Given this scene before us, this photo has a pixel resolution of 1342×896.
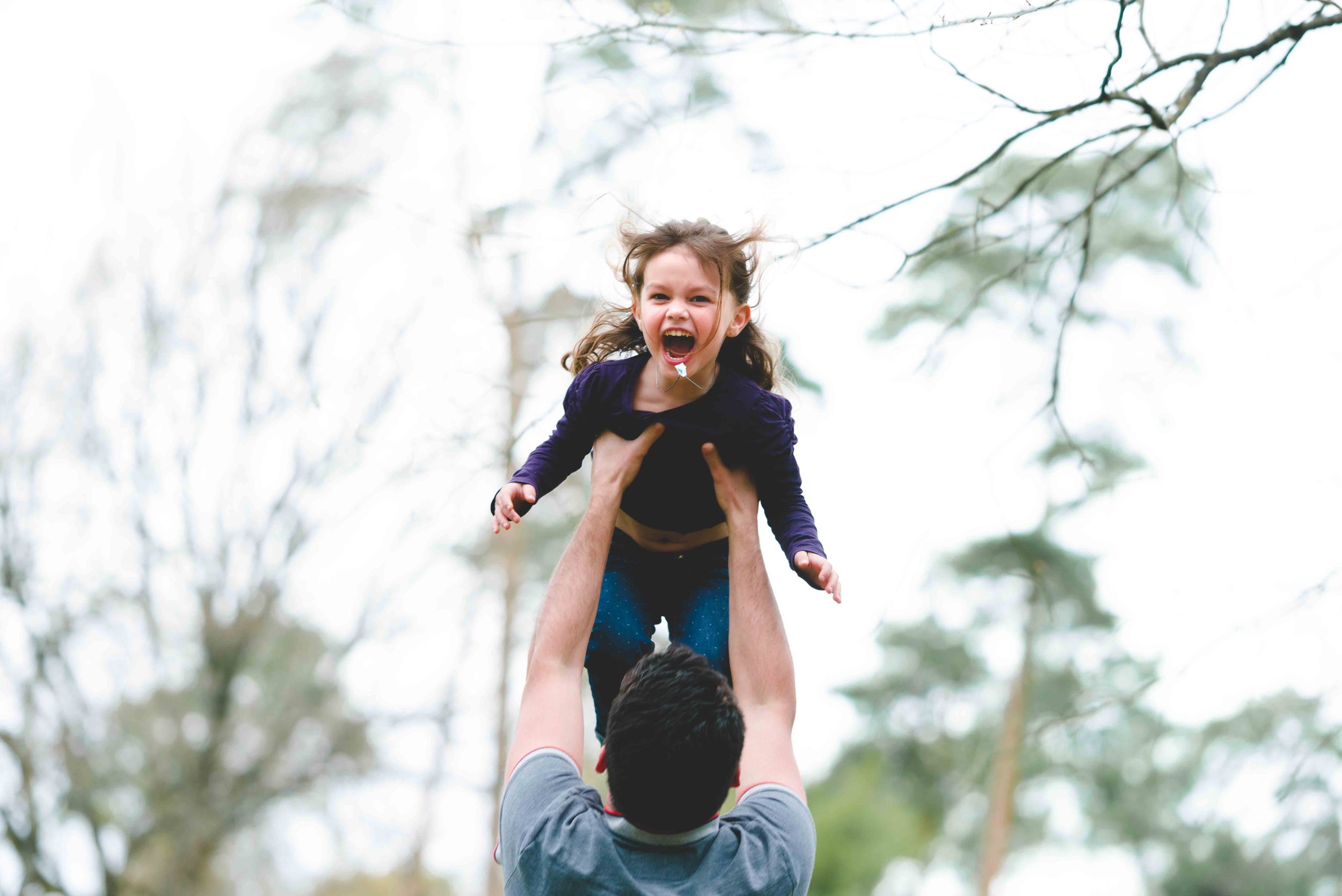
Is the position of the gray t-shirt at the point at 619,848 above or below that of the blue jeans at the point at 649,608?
below

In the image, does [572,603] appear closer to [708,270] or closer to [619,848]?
[619,848]

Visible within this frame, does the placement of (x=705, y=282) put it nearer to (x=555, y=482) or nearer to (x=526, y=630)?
(x=555, y=482)

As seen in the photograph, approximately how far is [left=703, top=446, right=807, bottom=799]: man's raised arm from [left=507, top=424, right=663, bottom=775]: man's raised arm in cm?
26

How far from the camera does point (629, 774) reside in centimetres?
195

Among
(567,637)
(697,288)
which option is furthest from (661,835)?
(697,288)

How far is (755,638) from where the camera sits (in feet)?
7.67

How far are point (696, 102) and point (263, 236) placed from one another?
27.5ft

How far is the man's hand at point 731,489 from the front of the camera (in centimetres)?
249

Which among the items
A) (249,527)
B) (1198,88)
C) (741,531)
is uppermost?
(249,527)

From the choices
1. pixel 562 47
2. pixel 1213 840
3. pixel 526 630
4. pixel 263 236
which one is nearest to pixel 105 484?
pixel 263 236

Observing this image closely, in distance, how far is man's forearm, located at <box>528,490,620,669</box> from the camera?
7.39ft

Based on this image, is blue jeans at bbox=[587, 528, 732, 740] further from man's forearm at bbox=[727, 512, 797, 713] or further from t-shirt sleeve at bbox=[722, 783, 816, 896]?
t-shirt sleeve at bbox=[722, 783, 816, 896]

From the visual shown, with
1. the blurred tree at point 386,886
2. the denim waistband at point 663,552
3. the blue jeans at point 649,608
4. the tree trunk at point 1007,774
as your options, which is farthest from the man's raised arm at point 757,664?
the blurred tree at point 386,886

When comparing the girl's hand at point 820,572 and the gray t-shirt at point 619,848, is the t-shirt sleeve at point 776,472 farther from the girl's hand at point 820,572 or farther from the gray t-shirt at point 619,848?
the gray t-shirt at point 619,848
